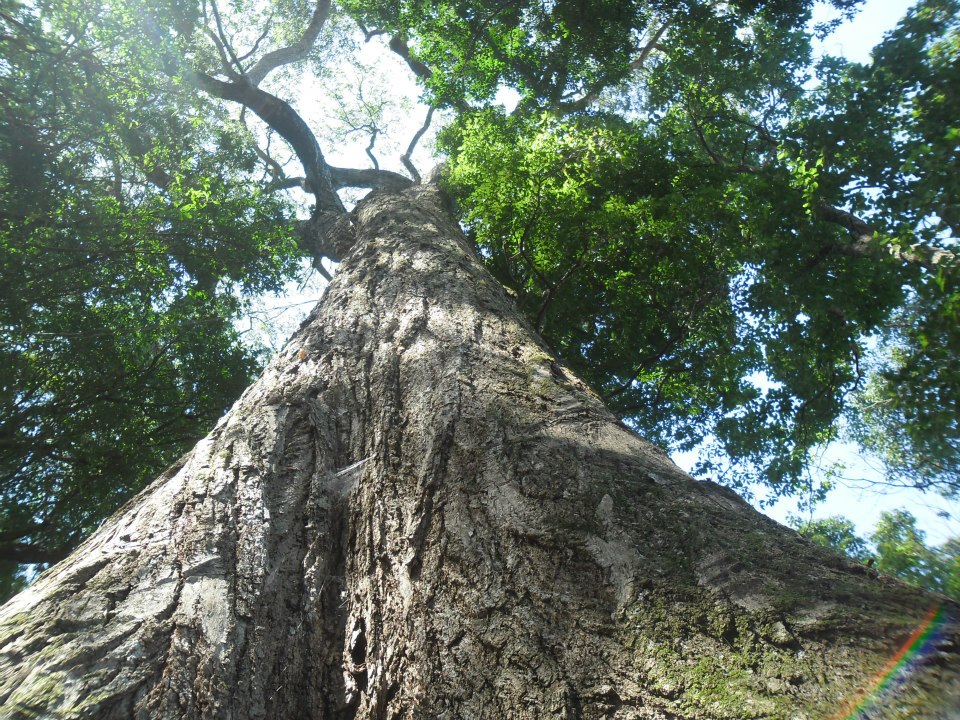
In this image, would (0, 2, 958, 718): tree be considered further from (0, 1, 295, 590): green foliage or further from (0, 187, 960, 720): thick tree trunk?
(0, 1, 295, 590): green foliage

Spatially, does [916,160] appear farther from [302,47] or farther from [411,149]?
[302,47]

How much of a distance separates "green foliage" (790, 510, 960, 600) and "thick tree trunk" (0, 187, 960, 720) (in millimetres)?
5416

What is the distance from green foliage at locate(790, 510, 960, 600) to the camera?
23.3 feet

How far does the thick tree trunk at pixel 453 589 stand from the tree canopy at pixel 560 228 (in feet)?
13.3

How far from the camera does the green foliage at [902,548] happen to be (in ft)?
23.3

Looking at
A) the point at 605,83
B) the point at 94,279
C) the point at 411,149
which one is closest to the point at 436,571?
the point at 94,279

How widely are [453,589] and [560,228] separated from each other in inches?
218

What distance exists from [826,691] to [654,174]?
23.2 ft

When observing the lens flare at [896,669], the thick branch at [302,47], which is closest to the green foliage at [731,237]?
the lens flare at [896,669]

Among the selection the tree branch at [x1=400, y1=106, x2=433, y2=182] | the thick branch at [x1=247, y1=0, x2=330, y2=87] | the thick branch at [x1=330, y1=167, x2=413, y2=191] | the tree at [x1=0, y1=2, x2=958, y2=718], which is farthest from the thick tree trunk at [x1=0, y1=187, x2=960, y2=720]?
the thick branch at [x1=247, y1=0, x2=330, y2=87]

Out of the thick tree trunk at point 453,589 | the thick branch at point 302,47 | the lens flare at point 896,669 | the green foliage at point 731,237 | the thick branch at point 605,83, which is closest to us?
the lens flare at point 896,669

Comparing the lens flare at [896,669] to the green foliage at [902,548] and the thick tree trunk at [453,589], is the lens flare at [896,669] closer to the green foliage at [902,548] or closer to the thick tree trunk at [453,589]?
the thick tree trunk at [453,589]

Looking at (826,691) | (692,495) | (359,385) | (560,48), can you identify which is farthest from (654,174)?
(826,691)

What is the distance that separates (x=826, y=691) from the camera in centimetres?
125
